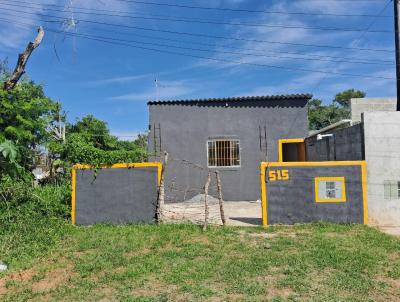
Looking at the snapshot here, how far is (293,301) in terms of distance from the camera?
4672mm

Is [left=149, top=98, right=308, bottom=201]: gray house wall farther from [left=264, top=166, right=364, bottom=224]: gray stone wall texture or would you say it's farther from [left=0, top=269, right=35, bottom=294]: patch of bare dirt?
[left=0, top=269, right=35, bottom=294]: patch of bare dirt

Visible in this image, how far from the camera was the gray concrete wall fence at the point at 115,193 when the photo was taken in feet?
30.7

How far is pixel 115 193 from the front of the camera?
945 cm

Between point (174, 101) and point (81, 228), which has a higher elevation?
point (174, 101)

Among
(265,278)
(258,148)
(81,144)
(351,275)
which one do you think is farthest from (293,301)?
(258,148)

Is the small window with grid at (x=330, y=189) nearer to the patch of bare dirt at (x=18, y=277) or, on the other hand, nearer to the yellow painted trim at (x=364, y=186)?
the yellow painted trim at (x=364, y=186)

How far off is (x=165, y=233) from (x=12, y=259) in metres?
3.04

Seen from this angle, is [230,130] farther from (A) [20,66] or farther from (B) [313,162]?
(A) [20,66]

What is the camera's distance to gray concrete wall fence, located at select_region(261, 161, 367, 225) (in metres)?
8.86

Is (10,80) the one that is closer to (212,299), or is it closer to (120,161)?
(120,161)

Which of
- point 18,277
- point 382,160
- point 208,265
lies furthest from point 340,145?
point 18,277

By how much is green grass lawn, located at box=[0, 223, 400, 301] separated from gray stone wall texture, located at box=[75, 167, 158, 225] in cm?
87

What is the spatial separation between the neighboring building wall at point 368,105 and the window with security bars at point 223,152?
14.3 feet

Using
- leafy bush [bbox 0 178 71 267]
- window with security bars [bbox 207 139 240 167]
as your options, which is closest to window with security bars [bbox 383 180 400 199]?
window with security bars [bbox 207 139 240 167]
